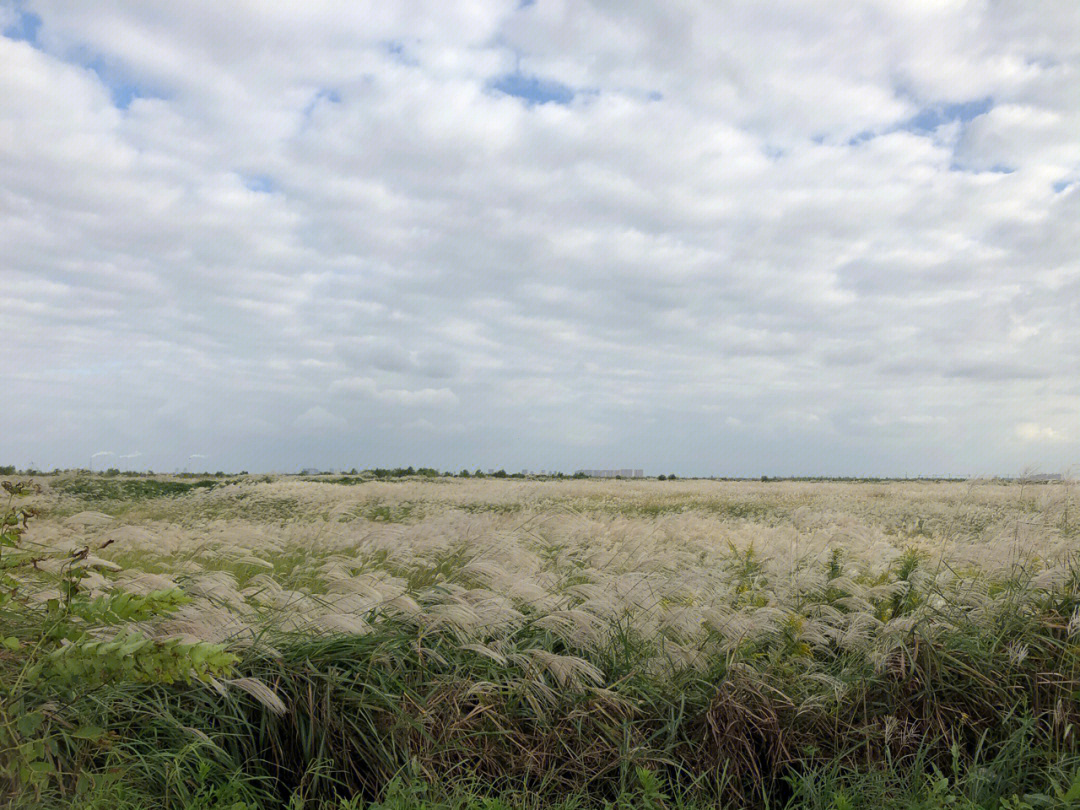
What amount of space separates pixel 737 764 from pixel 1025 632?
8.32 ft

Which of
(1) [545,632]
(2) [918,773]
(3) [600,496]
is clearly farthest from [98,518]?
(3) [600,496]

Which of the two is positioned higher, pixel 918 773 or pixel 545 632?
pixel 545 632

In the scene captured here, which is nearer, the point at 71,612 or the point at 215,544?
the point at 71,612

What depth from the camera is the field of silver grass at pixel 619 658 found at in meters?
4.39

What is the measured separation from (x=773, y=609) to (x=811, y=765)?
1079mm

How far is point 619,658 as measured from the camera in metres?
5.06

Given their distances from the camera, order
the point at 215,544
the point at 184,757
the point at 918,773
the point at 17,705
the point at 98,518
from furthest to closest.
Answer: the point at 98,518 → the point at 215,544 → the point at 918,773 → the point at 184,757 → the point at 17,705

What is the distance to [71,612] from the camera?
4.04m

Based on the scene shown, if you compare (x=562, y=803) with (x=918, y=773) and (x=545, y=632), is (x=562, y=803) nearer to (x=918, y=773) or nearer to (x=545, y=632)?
(x=545, y=632)

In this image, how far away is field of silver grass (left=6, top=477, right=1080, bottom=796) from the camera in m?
4.39

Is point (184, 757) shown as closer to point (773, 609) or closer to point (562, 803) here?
point (562, 803)

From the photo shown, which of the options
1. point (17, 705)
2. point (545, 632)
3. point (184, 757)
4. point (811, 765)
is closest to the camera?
point (17, 705)

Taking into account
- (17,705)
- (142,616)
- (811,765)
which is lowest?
(811,765)

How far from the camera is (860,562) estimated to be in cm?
730
